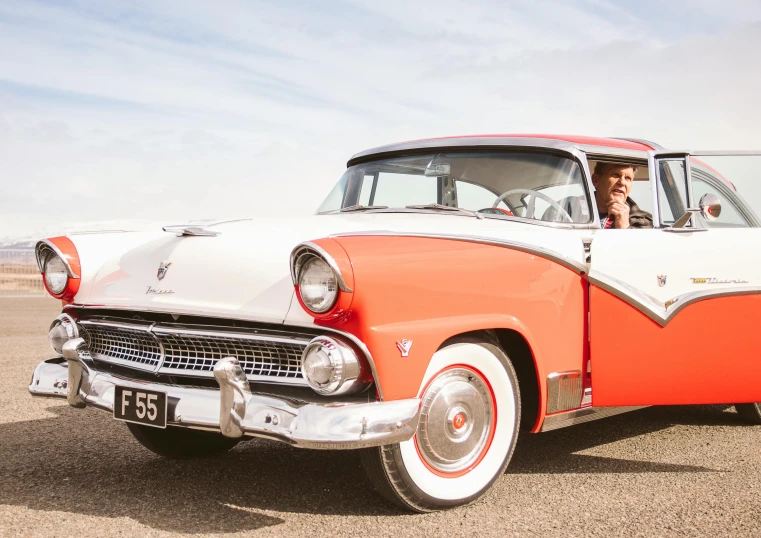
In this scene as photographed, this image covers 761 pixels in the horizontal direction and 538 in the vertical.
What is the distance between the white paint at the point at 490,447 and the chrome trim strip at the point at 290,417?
219 millimetres

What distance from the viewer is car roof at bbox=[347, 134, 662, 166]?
4.26 meters

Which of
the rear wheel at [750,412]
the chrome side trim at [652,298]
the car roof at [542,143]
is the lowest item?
the rear wheel at [750,412]

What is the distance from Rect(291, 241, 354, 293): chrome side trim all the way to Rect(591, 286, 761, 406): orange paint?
140cm

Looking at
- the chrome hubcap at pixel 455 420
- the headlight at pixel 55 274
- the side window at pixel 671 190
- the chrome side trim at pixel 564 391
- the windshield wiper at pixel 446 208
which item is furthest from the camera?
the side window at pixel 671 190

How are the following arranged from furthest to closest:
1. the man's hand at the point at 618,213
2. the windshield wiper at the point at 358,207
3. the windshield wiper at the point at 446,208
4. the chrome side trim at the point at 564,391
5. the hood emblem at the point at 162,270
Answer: the windshield wiper at the point at 358,207 → the man's hand at the point at 618,213 → the windshield wiper at the point at 446,208 → the chrome side trim at the point at 564,391 → the hood emblem at the point at 162,270

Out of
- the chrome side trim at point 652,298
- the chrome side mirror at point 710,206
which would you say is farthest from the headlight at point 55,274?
the chrome side mirror at point 710,206

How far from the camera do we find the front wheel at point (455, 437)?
317cm

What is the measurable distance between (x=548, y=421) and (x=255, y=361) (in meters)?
1.36

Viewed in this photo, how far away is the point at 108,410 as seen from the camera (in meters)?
3.43

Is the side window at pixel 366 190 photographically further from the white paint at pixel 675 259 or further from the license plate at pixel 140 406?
the license plate at pixel 140 406

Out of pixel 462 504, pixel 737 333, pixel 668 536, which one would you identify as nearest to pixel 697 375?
pixel 737 333

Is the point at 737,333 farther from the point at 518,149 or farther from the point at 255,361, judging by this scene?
the point at 255,361

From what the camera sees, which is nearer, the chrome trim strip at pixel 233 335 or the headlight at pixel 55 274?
the chrome trim strip at pixel 233 335

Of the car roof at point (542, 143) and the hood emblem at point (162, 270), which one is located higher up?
the car roof at point (542, 143)
